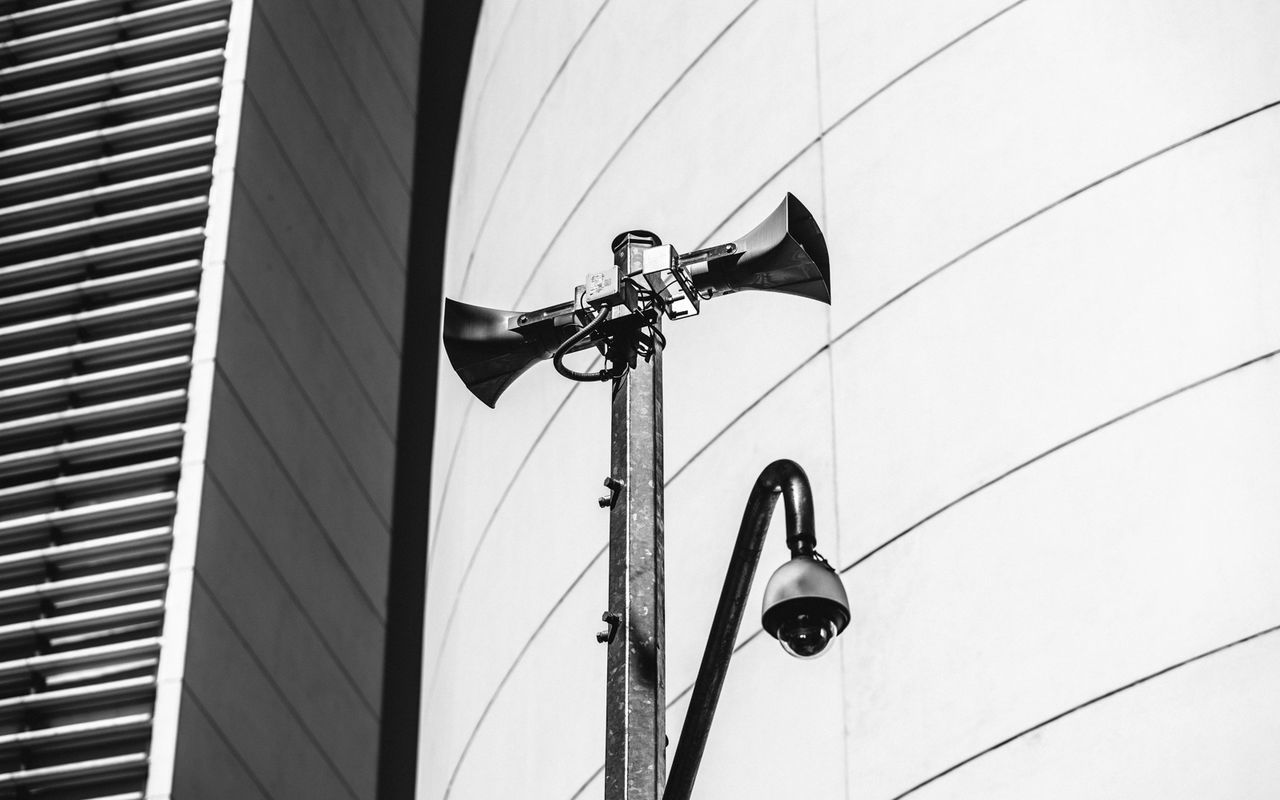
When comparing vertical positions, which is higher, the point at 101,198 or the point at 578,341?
the point at 101,198

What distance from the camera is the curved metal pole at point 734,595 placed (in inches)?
220

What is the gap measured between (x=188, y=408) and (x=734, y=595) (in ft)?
51.7

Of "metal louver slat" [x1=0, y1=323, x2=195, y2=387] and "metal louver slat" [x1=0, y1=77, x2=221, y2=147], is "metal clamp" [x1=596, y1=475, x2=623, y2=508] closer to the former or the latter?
"metal louver slat" [x1=0, y1=323, x2=195, y2=387]

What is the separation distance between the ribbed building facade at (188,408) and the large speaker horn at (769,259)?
13.7m

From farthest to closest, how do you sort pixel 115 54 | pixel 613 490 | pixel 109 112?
pixel 115 54 < pixel 109 112 < pixel 613 490

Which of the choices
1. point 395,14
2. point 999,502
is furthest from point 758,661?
point 395,14

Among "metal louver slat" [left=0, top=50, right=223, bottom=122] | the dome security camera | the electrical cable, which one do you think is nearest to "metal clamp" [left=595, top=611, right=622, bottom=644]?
the dome security camera

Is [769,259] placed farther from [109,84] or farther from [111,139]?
[109,84]

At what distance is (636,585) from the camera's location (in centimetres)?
569

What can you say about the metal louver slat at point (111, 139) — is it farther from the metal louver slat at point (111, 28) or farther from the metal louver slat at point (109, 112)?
the metal louver slat at point (111, 28)

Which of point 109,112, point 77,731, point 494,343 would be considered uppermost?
point 109,112

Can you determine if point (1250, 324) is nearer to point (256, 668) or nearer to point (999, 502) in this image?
point (999, 502)

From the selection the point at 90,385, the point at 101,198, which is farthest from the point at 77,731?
the point at 101,198

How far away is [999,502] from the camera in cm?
984
